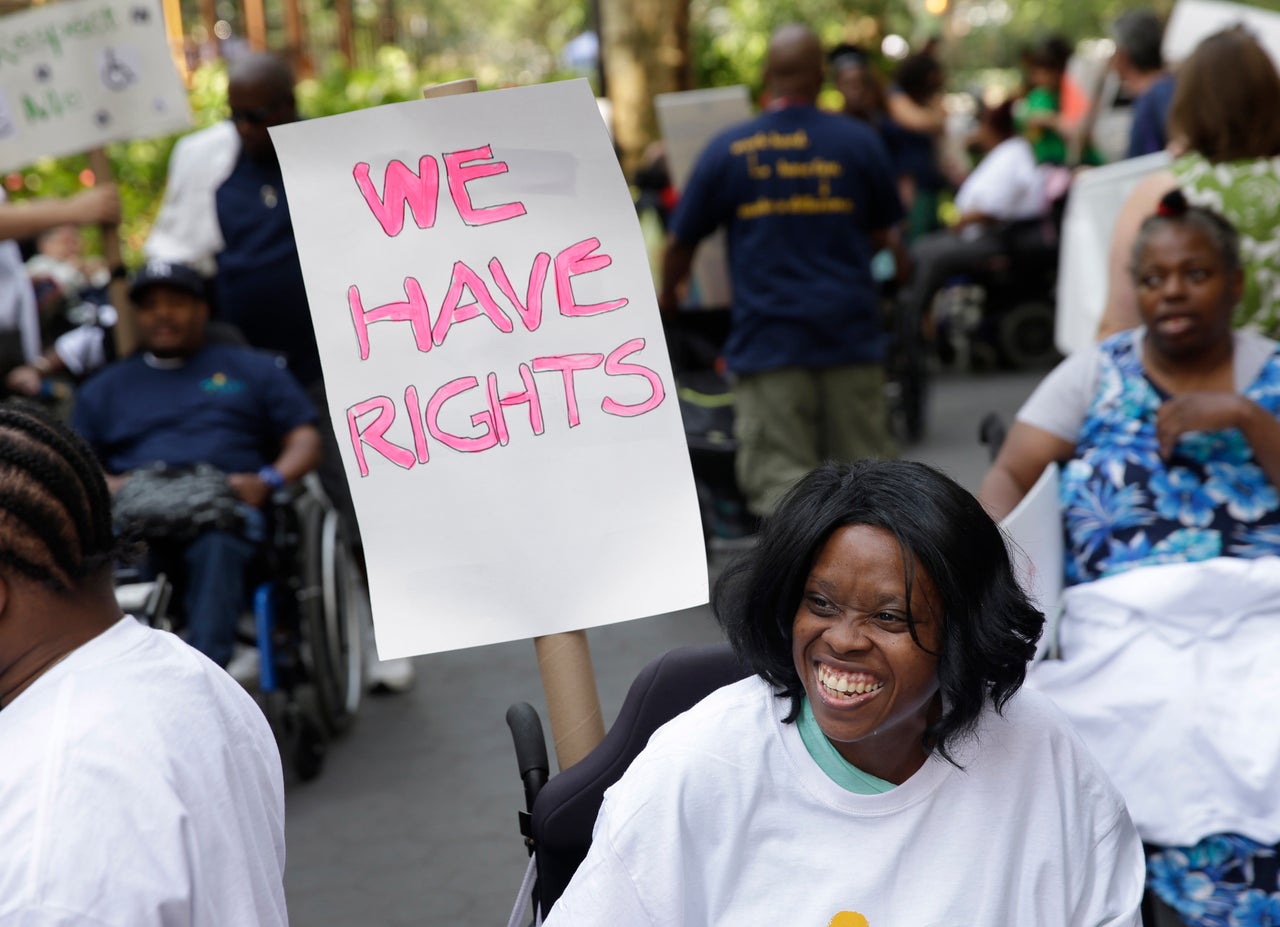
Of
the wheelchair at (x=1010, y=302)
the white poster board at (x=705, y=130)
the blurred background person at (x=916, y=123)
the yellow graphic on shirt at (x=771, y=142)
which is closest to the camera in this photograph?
the yellow graphic on shirt at (x=771, y=142)

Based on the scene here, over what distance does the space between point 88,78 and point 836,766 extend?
3803 millimetres

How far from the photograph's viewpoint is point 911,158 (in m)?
10.4

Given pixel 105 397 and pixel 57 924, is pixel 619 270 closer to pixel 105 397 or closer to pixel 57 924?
pixel 57 924

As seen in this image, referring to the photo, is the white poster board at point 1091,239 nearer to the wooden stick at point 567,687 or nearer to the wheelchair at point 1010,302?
the wooden stick at point 567,687

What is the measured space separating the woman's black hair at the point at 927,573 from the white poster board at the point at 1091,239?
8.65 ft

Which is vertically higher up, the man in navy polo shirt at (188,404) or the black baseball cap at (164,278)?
the black baseball cap at (164,278)

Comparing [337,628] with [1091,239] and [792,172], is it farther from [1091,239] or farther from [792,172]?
[1091,239]

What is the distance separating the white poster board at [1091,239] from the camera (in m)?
4.54

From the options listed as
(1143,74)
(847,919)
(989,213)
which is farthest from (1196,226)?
(989,213)

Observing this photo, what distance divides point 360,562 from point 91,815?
12.3 feet

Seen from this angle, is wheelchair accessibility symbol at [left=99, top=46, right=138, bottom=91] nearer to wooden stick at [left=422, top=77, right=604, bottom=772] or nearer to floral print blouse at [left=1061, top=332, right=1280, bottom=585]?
wooden stick at [left=422, top=77, right=604, bottom=772]

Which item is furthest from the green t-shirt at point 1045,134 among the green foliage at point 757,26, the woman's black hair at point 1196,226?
the woman's black hair at point 1196,226

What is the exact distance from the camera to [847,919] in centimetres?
182

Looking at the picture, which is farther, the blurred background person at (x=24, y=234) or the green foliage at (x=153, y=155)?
the green foliage at (x=153, y=155)
